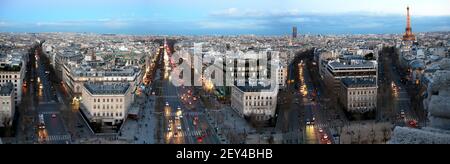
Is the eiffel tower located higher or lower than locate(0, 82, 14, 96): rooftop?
higher

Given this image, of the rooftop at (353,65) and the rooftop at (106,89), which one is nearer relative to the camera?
the rooftop at (106,89)

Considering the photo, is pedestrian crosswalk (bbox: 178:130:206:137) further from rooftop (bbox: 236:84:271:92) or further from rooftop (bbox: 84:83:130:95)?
rooftop (bbox: 236:84:271:92)

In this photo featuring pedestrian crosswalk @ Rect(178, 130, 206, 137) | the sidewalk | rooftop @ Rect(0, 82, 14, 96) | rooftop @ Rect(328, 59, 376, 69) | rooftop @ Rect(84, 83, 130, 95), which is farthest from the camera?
rooftop @ Rect(328, 59, 376, 69)

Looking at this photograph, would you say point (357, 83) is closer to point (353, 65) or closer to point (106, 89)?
point (353, 65)

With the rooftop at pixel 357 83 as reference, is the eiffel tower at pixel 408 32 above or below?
above

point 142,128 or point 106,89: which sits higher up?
point 106,89

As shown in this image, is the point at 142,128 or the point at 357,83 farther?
the point at 357,83

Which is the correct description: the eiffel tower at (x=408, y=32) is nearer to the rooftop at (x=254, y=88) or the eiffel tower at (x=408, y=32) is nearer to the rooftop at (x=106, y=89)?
the rooftop at (x=254, y=88)

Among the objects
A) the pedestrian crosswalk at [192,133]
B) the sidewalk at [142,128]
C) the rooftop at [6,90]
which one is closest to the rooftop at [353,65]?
the sidewalk at [142,128]

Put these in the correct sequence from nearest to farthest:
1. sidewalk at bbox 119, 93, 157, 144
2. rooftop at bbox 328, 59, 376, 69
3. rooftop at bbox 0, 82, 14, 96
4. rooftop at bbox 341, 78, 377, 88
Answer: sidewalk at bbox 119, 93, 157, 144, rooftop at bbox 0, 82, 14, 96, rooftop at bbox 341, 78, 377, 88, rooftop at bbox 328, 59, 376, 69

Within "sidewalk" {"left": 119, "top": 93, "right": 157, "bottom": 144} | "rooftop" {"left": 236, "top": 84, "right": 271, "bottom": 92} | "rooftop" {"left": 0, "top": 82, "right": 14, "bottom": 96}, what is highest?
"rooftop" {"left": 0, "top": 82, "right": 14, "bottom": 96}

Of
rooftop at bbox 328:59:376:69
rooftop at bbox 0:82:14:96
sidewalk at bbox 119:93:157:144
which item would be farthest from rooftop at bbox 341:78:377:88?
rooftop at bbox 0:82:14:96

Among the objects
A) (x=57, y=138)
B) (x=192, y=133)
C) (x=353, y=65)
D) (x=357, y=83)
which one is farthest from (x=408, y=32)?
(x=57, y=138)

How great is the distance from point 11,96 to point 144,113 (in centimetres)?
312
